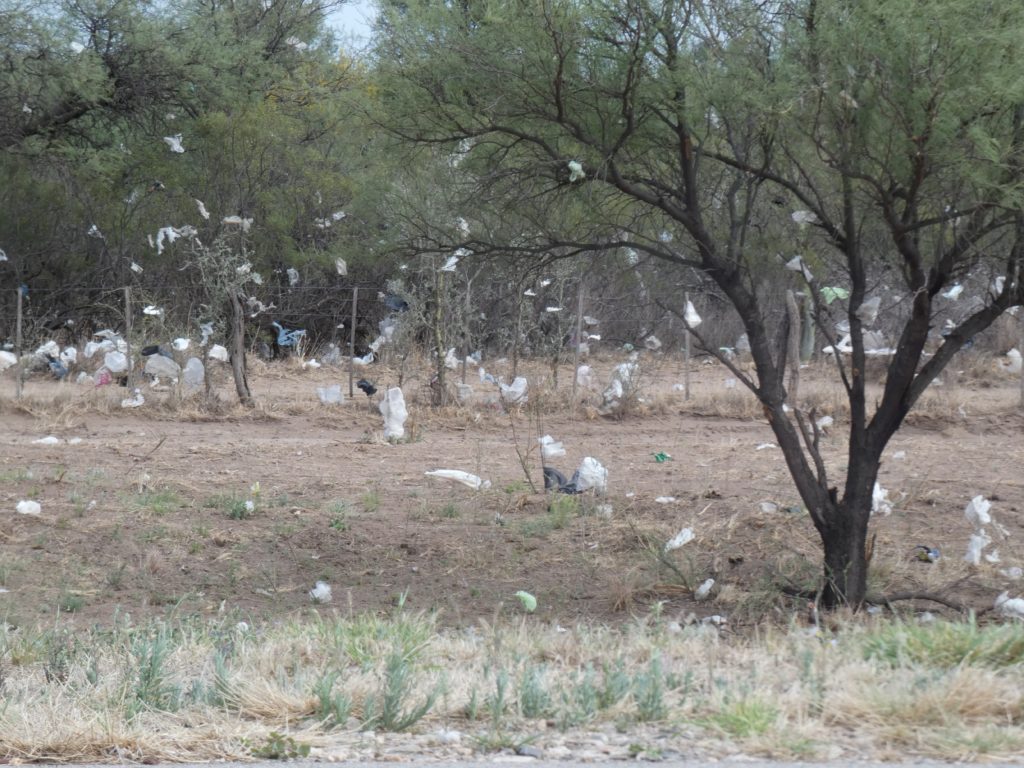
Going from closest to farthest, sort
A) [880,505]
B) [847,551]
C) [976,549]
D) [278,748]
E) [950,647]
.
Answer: [278,748] < [950,647] < [847,551] < [976,549] < [880,505]

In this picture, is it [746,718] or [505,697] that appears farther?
[505,697]

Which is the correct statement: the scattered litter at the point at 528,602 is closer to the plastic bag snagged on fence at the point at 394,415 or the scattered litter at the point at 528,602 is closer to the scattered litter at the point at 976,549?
the scattered litter at the point at 976,549

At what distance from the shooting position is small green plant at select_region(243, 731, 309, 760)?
4.07 metres

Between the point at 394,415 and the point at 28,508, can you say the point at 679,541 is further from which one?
the point at 394,415

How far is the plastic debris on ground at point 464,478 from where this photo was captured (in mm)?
11406

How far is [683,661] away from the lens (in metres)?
5.51

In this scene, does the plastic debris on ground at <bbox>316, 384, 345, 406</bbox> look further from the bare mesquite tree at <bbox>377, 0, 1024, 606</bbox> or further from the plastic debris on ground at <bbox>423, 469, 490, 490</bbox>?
the bare mesquite tree at <bbox>377, 0, 1024, 606</bbox>

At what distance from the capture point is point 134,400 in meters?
15.5

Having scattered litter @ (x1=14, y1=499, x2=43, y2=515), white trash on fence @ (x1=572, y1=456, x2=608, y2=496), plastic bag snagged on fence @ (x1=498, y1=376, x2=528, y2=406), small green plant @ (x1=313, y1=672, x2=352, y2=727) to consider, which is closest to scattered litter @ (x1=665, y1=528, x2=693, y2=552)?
white trash on fence @ (x1=572, y1=456, x2=608, y2=496)

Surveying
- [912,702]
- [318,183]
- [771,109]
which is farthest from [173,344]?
[912,702]

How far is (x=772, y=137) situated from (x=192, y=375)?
1076cm

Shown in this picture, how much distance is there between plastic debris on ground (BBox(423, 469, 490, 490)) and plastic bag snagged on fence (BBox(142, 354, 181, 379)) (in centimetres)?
568

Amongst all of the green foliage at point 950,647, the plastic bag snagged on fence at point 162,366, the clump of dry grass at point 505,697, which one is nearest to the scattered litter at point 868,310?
the clump of dry grass at point 505,697

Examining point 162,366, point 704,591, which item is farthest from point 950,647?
point 162,366
